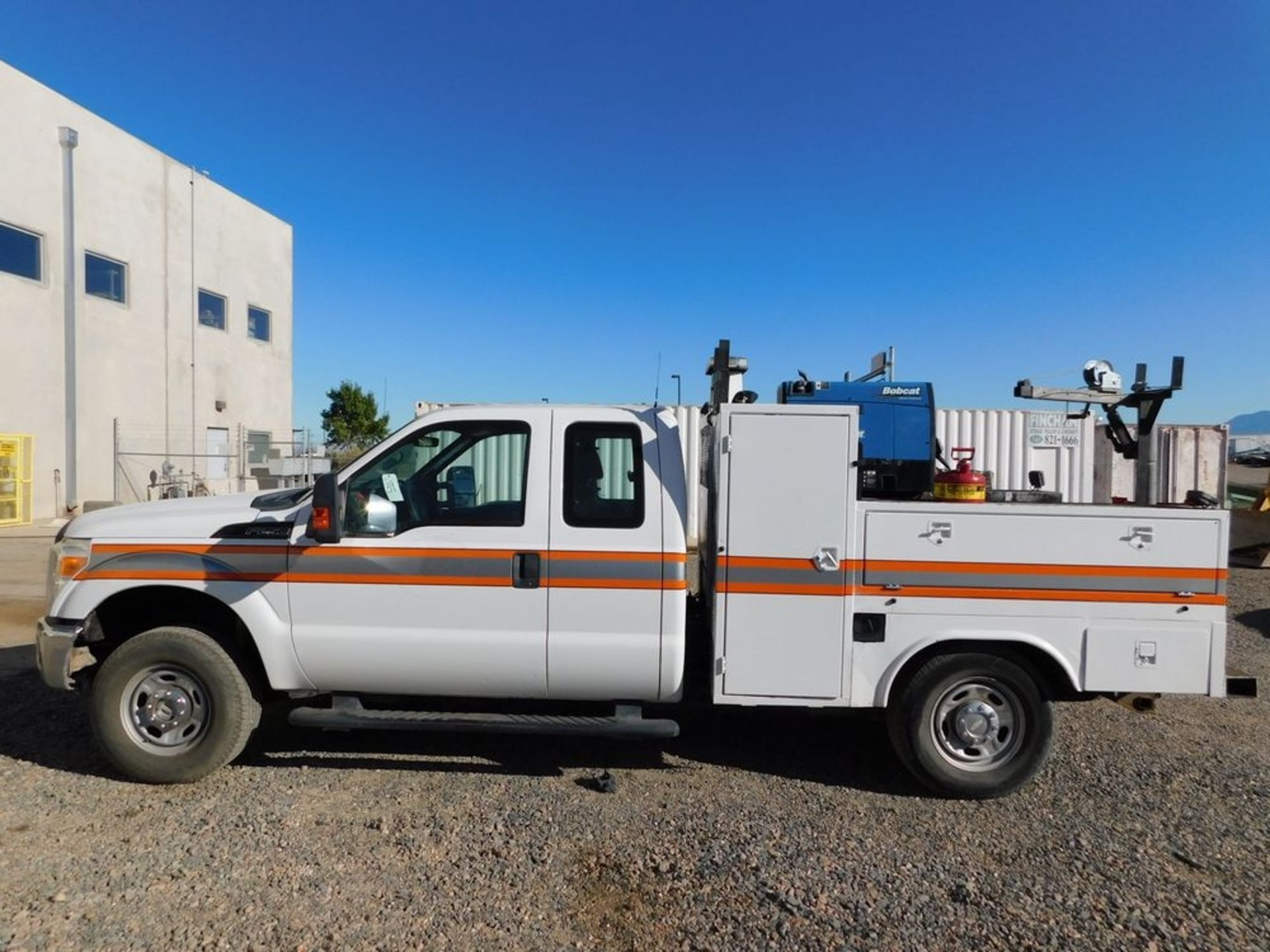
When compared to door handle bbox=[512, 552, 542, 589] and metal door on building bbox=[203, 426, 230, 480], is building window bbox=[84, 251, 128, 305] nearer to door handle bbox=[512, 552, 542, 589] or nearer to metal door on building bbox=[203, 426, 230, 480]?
metal door on building bbox=[203, 426, 230, 480]

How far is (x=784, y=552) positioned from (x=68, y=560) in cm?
380

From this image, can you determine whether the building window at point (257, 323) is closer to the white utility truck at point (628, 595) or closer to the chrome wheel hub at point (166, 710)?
the white utility truck at point (628, 595)

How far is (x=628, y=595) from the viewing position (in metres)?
4.01

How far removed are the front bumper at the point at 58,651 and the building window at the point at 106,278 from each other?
1795cm

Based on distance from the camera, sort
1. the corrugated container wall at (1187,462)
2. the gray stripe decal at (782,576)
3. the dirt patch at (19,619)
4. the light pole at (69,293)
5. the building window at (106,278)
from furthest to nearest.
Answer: the building window at (106,278) → the light pole at (69,293) → the corrugated container wall at (1187,462) → the dirt patch at (19,619) → the gray stripe decal at (782,576)

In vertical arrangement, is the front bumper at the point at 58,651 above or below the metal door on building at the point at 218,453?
below

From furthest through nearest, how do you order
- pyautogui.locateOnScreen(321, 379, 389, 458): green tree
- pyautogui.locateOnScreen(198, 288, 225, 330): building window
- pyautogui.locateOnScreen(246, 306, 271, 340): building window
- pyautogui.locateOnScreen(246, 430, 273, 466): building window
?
pyautogui.locateOnScreen(321, 379, 389, 458): green tree → pyautogui.locateOnScreen(246, 306, 271, 340): building window → pyautogui.locateOnScreen(246, 430, 273, 466): building window → pyautogui.locateOnScreen(198, 288, 225, 330): building window

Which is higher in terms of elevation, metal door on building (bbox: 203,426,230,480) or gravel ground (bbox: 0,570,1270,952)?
metal door on building (bbox: 203,426,230,480)

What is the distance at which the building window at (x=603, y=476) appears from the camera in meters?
4.08

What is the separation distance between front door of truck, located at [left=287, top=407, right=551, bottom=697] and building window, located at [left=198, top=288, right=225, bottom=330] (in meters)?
21.2

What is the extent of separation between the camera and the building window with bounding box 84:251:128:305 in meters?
18.5

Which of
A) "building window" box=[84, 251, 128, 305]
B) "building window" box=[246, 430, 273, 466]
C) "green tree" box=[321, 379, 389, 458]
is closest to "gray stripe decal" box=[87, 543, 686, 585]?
"building window" box=[84, 251, 128, 305]

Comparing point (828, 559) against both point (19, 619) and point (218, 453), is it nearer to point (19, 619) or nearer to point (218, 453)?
point (19, 619)

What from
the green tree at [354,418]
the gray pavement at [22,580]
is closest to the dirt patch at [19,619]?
the gray pavement at [22,580]
